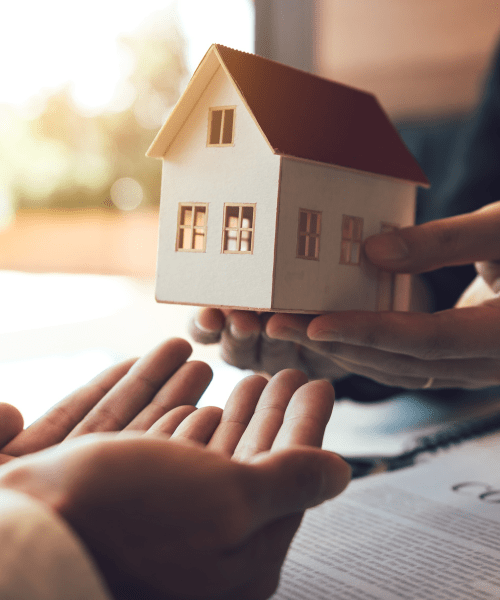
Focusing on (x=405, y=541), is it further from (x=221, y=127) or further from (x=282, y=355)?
(x=221, y=127)

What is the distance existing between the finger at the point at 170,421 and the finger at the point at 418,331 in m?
0.22

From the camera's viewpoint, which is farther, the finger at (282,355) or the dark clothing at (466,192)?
the dark clothing at (466,192)

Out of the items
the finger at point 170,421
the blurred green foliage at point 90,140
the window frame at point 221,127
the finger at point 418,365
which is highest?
the blurred green foliage at point 90,140

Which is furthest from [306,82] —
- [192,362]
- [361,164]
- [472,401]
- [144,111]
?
[144,111]

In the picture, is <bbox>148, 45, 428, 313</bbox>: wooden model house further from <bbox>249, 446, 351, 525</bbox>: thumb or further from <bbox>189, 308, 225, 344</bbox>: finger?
<bbox>249, 446, 351, 525</bbox>: thumb

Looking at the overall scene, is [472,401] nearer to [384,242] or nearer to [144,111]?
[384,242]

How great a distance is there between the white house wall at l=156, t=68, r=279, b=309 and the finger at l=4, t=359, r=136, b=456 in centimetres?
16

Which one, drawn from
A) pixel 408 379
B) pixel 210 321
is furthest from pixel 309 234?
pixel 408 379

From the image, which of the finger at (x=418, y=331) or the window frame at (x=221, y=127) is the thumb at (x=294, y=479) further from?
the window frame at (x=221, y=127)

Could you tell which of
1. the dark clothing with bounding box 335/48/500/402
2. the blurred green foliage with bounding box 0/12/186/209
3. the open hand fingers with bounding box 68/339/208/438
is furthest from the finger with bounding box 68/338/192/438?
the blurred green foliage with bounding box 0/12/186/209

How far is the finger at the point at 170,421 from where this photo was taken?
770 millimetres

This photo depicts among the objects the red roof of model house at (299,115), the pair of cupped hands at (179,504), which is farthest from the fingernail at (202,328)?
the pair of cupped hands at (179,504)

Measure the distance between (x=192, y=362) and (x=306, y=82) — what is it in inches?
19.8

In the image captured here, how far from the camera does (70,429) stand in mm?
863
